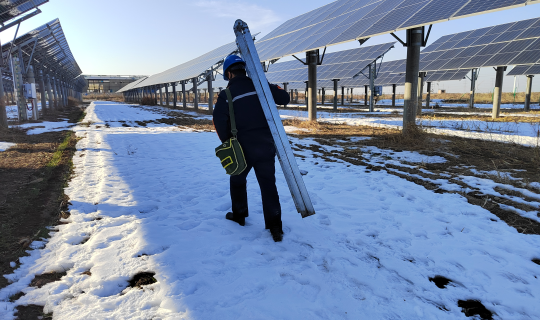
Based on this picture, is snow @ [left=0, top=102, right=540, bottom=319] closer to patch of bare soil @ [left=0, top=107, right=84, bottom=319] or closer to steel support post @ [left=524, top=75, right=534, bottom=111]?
patch of bare soil @ [left=0, top=107, right=84, bottom=319]

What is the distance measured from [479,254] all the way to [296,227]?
1784mm

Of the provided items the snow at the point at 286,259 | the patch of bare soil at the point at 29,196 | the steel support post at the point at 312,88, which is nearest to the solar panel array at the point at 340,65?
the steel support post at the point at 312,88

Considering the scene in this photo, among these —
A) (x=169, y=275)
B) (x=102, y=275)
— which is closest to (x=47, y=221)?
(x=102, y=275)

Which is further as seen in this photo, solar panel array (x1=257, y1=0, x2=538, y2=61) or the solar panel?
the solar panel

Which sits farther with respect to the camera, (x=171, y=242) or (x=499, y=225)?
(x=499, y=225)

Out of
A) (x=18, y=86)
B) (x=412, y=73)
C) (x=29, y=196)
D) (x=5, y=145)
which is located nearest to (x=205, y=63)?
(x=18, y=86)

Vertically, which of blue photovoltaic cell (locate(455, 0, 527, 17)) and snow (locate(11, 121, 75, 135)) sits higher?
blue photovoltaic cell (locate(455, 0, 527, 17))

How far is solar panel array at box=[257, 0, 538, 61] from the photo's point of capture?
736 cm

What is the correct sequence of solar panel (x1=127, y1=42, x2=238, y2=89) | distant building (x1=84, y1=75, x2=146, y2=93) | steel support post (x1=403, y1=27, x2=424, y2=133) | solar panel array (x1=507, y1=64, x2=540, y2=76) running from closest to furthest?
steel support post (x1=403, y1=27, x2=424, y2=133)
solar panel (x1=127, y1=42, x2=238, y2=89)
solar panel array (x1=507, y1=64, x2=540, y2=76)
distant building (x1=84, y1=75, x2=146, y2=93)

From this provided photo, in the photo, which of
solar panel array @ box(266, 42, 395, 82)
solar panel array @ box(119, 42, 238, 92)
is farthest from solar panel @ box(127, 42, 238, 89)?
solar panel array @ box(266, 42, 395, 82)

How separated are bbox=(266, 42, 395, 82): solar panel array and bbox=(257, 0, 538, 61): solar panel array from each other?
5965 mm

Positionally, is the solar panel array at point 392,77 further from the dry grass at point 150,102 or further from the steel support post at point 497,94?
the dry grass at point 150,102

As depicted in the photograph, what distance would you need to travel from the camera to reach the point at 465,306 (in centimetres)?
213

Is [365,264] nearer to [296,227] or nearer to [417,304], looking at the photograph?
[417,304]
